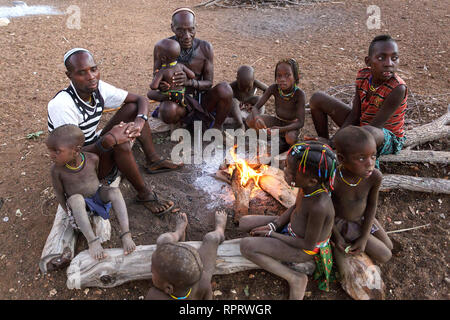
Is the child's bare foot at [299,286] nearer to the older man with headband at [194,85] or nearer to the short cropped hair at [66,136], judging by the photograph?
the short cropped hair at [66,136]

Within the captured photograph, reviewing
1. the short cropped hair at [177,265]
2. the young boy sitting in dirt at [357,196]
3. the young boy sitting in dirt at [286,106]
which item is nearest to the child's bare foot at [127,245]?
the short cropped hair at [177,265]

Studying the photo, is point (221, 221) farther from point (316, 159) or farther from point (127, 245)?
point (316, 159)

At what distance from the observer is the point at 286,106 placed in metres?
3.88

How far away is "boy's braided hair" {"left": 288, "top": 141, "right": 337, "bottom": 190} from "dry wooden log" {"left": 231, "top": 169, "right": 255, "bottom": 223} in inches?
42.5

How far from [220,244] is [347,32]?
695 centimetres

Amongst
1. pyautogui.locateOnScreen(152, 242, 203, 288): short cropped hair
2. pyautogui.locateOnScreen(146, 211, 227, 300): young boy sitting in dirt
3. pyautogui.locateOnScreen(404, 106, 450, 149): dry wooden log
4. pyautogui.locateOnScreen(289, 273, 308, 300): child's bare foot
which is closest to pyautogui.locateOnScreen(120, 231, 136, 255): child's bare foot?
pyautogui.locateOnScreen(146, 211, 227, 300): young boy sitting in dirt

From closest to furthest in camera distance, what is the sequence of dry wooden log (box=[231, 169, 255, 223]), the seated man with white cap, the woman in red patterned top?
the seated man with white cap → the woman in red patterned top → dry wooden log (box=[231, 169, 255, 223])

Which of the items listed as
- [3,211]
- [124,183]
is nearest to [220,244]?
[124,183]

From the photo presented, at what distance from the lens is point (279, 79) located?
11.7ft

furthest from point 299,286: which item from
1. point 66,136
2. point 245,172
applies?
point 66,136

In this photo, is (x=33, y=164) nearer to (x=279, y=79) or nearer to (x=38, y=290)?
(x=38, y=290)

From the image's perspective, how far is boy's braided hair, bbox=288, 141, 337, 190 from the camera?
2135mm

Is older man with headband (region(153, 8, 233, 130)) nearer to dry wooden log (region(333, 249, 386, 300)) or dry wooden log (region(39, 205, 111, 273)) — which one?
dry wooden log (region(39, 205, 111, 273))

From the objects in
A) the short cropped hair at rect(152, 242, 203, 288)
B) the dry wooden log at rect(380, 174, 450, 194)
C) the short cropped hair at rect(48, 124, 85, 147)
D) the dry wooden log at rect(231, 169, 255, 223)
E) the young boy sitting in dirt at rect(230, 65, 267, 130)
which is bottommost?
the dry wooden log at rect(231, 169, 255, 223)
